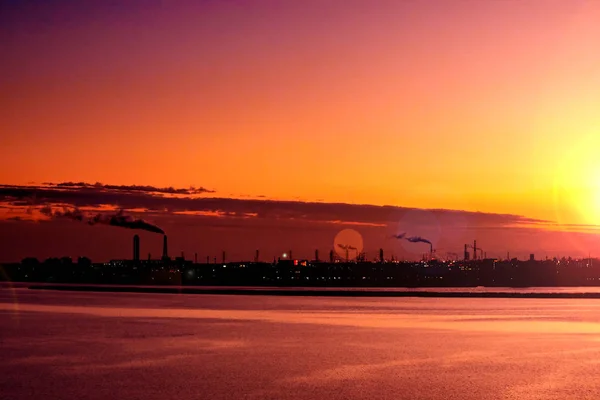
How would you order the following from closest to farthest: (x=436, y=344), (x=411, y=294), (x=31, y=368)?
1. (x=31, y=368)
2. (x=436, y=344)
3. (x=411, y=294)

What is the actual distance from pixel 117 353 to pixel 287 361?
6024mm

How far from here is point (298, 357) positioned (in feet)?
88.9

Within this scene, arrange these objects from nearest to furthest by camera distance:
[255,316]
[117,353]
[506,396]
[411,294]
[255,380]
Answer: [506,396]
[255,380]
[117,353]
[255,316]
[411,294]

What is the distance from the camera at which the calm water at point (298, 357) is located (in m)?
20.5

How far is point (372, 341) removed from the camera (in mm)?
32469

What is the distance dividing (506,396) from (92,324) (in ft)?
83.2

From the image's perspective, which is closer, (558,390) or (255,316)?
(558,390)

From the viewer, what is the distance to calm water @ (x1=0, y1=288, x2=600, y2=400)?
20.5m

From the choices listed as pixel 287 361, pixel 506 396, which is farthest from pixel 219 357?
pixel 506 396

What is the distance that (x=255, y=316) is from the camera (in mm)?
47438

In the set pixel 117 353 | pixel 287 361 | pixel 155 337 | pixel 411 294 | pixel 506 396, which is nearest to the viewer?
pixel 506 396

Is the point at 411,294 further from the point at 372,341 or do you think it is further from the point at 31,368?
the point at 31,368

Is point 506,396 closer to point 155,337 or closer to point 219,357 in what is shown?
point 219,357

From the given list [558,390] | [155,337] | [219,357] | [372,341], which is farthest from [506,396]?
[155,337]
